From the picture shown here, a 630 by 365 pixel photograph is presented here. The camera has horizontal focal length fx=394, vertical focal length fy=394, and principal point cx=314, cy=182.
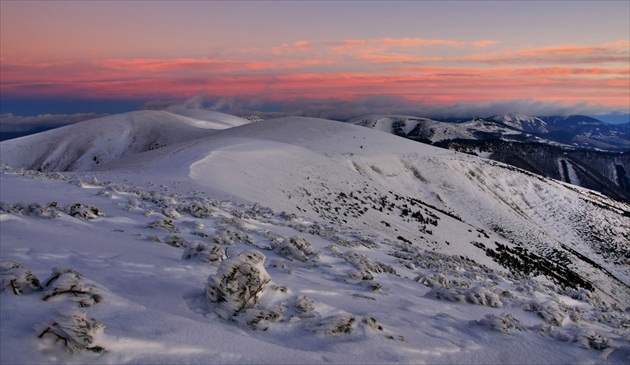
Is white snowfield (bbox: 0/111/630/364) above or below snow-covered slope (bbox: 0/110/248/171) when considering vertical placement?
above

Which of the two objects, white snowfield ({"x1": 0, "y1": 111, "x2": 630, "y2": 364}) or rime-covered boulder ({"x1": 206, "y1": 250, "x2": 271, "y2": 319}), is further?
rime-covered boulder ({"x1": 206, "y1": 250, "x2": 271, "y2": 319})

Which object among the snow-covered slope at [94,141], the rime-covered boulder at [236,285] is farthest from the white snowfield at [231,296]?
the snow-covered slope at [94,141]

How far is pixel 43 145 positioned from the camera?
322 feet

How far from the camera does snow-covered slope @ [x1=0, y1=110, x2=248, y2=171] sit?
91688 mm

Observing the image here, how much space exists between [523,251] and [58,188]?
1882 inches

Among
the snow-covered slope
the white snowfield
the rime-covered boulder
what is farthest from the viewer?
the snow-covered slope

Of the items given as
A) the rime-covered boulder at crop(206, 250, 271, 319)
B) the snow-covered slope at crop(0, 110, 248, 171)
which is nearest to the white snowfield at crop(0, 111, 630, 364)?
the rime-covered boulder at crop(206, 250, 271, 319)

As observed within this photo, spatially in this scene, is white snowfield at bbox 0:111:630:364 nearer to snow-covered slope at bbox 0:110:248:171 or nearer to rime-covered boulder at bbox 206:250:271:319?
rime-covered boulder at bbox 206:250:271:319

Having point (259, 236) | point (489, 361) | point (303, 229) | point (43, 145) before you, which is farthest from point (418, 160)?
point (43, 145)

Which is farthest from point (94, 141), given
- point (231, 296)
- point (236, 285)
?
point (231, 296)

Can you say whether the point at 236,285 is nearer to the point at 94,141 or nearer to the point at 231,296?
the point at 231,296

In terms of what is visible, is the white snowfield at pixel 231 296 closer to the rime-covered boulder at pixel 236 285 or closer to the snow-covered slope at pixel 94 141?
the rime-covered boulder at pixel 236 285

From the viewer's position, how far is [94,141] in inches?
3964

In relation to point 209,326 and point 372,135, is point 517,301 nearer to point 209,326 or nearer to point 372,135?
point 209,326
